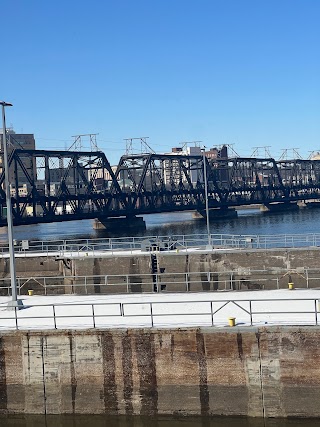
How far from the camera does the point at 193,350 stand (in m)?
23.1

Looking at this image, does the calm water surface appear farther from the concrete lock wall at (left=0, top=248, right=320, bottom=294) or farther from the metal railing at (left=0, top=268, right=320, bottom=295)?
the metal railing at (left=0, top=268, right=320, bottom=295)

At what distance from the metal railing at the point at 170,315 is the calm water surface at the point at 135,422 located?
11.0 feet

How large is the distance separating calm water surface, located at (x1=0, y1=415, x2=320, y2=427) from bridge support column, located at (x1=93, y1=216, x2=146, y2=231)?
127142mm

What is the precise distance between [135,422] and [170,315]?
428 cm

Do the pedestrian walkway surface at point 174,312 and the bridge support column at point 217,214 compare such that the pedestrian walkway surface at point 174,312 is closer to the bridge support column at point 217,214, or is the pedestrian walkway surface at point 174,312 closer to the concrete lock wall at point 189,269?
the concrete lock wall at point 189,269

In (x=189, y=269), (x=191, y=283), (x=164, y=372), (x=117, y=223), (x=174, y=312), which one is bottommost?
(x=164, y=372)

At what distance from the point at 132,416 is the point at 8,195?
1131 centimetres

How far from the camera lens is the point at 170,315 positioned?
2534 cm

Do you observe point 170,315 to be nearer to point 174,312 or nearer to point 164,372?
point 174,312

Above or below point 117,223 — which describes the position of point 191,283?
below

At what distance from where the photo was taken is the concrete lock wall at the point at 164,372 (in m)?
22.3

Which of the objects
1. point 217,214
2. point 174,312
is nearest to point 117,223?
point 217,214

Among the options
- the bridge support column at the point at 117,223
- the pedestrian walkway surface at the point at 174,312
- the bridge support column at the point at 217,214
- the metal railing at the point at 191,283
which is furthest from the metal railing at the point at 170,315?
the bridge support column at the point at 217,214

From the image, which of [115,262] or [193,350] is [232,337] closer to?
[193,350]
